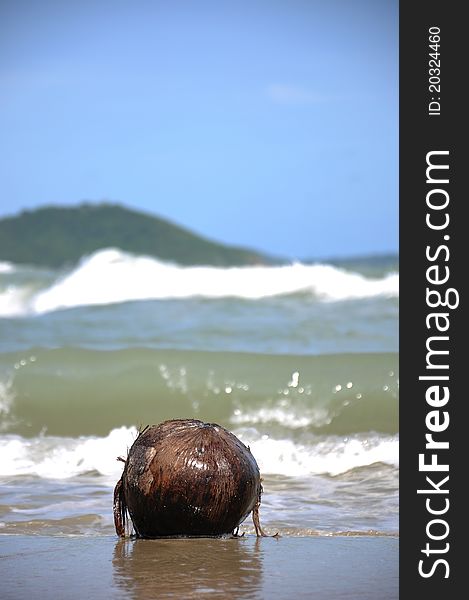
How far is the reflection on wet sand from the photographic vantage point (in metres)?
5.69

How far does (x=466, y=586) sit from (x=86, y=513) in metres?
3.28

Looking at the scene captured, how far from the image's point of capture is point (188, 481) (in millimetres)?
6457

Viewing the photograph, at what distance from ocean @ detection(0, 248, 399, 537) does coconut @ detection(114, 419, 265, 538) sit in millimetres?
850

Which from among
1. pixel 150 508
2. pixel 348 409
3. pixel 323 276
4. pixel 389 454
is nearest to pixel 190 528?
pixel 150 508

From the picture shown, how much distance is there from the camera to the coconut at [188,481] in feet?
21.2

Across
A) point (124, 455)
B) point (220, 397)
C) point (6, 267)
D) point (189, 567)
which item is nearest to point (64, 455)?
point (124, 455)

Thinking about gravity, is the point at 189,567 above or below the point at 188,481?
below

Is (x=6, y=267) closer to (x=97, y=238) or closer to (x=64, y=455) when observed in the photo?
(x=97, y=238)

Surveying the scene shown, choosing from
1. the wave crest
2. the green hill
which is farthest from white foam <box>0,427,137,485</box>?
the green hill

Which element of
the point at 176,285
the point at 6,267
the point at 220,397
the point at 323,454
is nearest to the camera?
the point at 323,454

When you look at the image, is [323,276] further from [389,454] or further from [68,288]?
[389,454]

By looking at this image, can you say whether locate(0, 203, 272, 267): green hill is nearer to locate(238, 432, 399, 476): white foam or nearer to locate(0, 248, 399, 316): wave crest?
locate(0, 248, 399, 316): wave crest

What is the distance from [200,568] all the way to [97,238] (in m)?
41.9

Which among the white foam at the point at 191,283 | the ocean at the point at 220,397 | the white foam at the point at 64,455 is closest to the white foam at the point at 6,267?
the white foam at the point at 191,283
